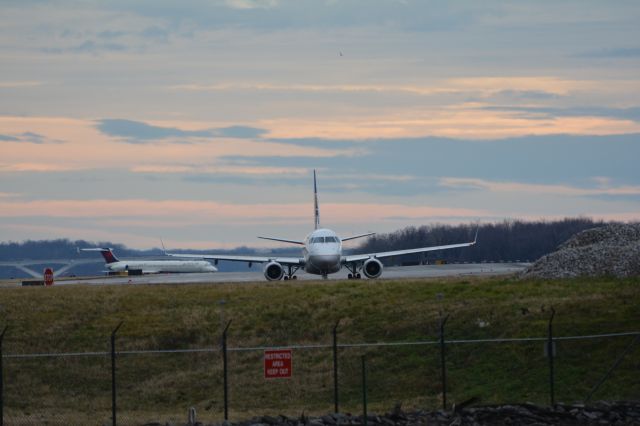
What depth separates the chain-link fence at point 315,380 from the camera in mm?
34781

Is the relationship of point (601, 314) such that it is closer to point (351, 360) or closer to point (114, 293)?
point (351, 360)

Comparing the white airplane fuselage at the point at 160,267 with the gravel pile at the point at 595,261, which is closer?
the gravel pile at the point at 595,261

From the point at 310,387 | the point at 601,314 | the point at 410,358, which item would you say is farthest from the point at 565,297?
the point at 310,387

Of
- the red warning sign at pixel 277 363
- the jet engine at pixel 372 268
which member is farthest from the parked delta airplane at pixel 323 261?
the red warning sign at pixel 277 363

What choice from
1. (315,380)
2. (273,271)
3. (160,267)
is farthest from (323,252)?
(160,267)

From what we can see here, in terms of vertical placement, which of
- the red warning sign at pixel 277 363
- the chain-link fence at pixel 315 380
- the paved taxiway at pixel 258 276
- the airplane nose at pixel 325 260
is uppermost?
the airplane nose at pixel 325 260

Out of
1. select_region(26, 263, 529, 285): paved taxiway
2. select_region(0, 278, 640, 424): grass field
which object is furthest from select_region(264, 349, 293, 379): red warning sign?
select_region(26, 263, 529, 285): paved taxiway

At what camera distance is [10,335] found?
161 feet

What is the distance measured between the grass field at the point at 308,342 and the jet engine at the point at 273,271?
→ 14175mm

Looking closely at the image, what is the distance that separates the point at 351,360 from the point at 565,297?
426 inches

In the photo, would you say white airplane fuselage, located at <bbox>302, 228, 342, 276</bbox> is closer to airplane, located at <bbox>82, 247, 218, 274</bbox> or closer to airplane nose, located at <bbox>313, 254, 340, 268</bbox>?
airplane nose, located at <bbox>313, 254, 340, 268</bbox>

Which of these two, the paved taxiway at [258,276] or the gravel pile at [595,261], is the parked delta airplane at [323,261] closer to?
the paved taxiway at [258,276]

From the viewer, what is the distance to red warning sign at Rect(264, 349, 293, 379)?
29475 mm

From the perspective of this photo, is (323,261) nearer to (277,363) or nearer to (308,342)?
(308,342)
